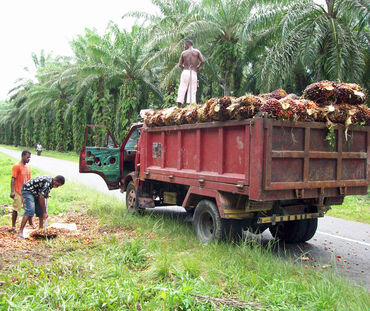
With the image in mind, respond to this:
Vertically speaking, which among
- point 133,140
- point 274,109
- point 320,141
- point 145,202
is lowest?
point 145,202

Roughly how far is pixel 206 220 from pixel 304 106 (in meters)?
2.38

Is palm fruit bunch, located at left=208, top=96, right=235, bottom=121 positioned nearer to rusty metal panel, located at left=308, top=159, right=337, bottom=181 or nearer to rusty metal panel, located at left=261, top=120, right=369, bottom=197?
rusty metal panel, located at left=261, top=120, right=369, bottom=197

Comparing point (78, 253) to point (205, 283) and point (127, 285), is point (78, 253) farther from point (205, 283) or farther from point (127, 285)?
point (205, 283)

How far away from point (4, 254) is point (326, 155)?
4.80m

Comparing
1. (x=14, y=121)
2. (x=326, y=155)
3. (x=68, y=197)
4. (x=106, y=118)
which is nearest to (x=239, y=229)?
(x=326, y=155)

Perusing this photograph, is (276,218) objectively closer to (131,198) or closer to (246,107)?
(246,107)

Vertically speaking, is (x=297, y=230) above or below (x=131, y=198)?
below

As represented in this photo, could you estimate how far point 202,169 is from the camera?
652 cm

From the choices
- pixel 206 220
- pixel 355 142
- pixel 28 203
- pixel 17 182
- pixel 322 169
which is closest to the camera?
pixel 322 169

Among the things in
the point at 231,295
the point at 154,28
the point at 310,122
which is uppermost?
the point at 154,28

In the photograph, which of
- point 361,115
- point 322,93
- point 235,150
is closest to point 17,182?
point 235,150

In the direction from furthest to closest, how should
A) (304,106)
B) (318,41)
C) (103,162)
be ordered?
(318,41) → (103,162) → (304,106)

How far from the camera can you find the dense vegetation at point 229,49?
1338cm

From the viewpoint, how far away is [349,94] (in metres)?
5.89
